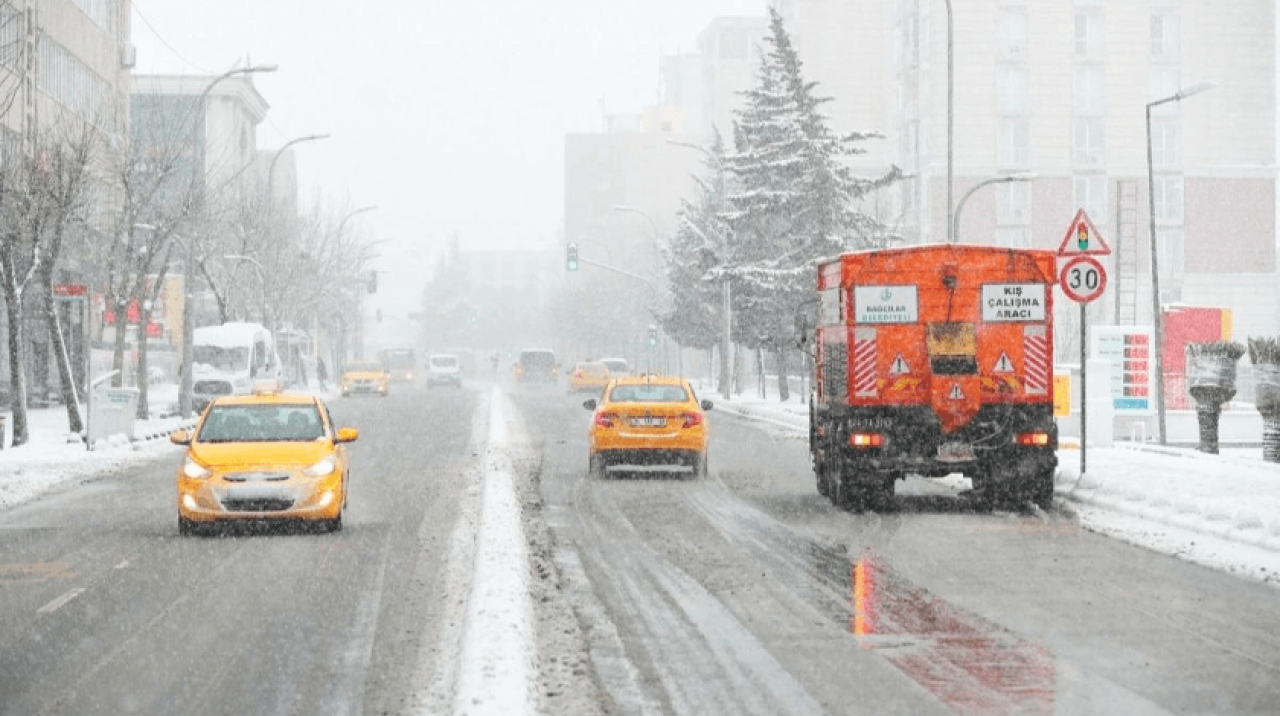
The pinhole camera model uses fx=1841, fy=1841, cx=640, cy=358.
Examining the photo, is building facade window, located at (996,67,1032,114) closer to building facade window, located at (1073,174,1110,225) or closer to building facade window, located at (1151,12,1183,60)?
building facade window, located at (1073,174,1110,225)

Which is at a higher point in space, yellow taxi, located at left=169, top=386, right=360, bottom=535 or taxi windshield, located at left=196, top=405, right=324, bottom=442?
taxi windshield, located at left=196, top=405, right=324, bottom=442

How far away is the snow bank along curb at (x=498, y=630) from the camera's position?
8297mm

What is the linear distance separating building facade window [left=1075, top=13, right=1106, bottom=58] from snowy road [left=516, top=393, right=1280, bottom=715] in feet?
266

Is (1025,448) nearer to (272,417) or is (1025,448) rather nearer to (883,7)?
(272,417)

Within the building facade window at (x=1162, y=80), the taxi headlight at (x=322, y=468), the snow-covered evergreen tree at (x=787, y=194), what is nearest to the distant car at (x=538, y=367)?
the building facade window at (x=1162, y=80)

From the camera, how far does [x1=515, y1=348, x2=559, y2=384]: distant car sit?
97250 millimetres

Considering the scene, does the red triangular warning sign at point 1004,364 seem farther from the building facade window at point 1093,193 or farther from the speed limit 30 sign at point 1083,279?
the building facade window at point 1093,193

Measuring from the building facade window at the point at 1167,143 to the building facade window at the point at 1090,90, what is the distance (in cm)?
302

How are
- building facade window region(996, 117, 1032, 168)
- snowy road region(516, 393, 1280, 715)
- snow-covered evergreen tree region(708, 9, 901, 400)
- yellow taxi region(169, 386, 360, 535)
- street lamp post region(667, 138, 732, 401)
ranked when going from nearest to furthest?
1. snowy road region(516, 393, 1280, 715)
2. yellow taxi region(169, 386, 360, 535)
3. snow-covered evergreen tree region(708, 9, 901, 400)
4. street lamp post region(667, 138, 732, 401)
5. building facade window region(996, 117, 1032, 168)

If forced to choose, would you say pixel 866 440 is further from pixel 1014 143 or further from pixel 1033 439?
pixel 1014 143

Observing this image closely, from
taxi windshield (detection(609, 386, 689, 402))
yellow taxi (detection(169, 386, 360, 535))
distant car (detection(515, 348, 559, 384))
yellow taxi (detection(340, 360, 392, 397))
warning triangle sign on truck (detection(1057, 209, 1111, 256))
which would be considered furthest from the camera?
distant car (detection(515, 348, 559, 384))

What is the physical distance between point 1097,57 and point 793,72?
43.8m

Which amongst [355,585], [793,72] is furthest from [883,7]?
[355,585]

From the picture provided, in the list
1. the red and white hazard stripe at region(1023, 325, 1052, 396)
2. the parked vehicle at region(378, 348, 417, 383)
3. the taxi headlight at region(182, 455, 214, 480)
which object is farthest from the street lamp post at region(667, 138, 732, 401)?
the taxi headlight at region(182, 455, 214, 480)
